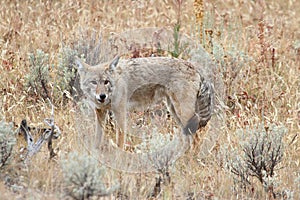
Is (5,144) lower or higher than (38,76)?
lower

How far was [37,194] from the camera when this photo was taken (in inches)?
184

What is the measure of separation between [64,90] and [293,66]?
3.17 meters

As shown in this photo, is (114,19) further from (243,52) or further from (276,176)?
(276,176)

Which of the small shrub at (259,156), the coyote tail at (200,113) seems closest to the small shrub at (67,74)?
the coyote tail at (200,113)

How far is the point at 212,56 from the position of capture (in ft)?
26.4

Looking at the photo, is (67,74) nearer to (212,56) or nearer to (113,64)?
(113,64)

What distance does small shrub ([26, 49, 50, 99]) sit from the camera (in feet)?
24.5

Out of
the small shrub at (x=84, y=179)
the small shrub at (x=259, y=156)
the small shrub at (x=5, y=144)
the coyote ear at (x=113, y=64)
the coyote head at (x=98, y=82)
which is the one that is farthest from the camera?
the coyote ear at (x=113, y=64)

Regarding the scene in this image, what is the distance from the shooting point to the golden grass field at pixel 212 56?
17.3 ft

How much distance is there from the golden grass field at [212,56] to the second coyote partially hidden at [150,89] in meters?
0.33

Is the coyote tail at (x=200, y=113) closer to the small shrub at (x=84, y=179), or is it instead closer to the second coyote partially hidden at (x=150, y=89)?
the second coyote partially hidden at (x=150, y=89)

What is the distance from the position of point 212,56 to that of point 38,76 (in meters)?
2.14

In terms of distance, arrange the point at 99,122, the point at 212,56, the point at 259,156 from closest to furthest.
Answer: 1. the point at 259,156
2. the point at 99,122
3. the point at 212,56

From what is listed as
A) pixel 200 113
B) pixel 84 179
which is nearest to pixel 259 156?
pixel 200 113
